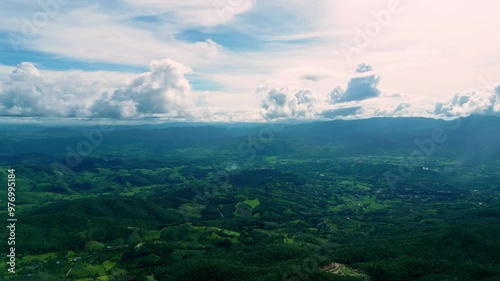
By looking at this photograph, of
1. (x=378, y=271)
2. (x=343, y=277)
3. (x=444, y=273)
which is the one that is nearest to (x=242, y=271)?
(x=343, y=277)

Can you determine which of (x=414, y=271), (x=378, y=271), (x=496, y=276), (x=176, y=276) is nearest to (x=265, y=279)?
(x=176, y=276)

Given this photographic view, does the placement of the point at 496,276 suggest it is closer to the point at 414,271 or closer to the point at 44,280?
the point at 414,271

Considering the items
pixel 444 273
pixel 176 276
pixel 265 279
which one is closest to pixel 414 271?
pixel 444 273

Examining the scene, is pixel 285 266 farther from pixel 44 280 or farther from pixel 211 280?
pixel 44 280

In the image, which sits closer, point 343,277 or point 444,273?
point 343,277

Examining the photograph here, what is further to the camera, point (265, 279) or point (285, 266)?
point (285, 266)

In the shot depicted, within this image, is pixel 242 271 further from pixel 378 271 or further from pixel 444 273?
pixel 444 273

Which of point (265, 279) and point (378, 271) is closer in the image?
point (265, 279)
